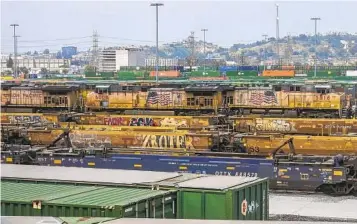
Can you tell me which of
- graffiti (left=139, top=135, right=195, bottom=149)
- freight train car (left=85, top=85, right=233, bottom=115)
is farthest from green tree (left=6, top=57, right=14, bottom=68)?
graffiti (left=139, top=135, right=195, bottom=149)

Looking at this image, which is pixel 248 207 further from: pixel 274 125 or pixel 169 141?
pixel 274 125

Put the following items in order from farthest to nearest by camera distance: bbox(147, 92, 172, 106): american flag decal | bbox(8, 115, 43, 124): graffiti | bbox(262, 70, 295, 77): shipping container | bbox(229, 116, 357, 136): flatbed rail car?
bbox(262, 70, 295, 77): shipping container < bbox(147, 92, 172, 106): american flag decal < bbox(8, 115, 43, 124): graffiti < bbox(229, 116, 357, 136): flatbed rail car

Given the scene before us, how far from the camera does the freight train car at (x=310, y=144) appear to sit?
105 feet

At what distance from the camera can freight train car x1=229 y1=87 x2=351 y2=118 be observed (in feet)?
168

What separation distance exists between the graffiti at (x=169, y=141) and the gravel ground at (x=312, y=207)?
6.25m

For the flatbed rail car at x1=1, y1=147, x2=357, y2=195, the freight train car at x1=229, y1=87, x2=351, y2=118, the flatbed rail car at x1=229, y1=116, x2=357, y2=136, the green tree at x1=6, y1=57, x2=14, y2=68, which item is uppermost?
the green tree at x1=6, y1=57, x2=14, y2=68

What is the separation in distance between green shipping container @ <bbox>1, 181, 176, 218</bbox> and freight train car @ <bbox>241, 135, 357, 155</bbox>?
17328 millimetres

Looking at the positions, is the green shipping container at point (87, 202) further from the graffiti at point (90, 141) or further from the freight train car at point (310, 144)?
the graffiti at point (90, 141)

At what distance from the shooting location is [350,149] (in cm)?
3183

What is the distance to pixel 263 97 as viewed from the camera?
52.4 metres

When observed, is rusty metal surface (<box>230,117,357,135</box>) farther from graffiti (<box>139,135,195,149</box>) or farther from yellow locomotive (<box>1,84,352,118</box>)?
yellow locomotive (<box>1,84,352,118</box>)

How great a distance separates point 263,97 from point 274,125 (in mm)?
11178

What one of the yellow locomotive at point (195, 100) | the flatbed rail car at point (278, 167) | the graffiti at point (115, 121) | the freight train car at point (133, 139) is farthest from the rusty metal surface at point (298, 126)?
the flatbed rail car at point (278, 167)

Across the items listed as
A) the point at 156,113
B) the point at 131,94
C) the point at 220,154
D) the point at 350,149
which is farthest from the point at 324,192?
the point at 131,94
